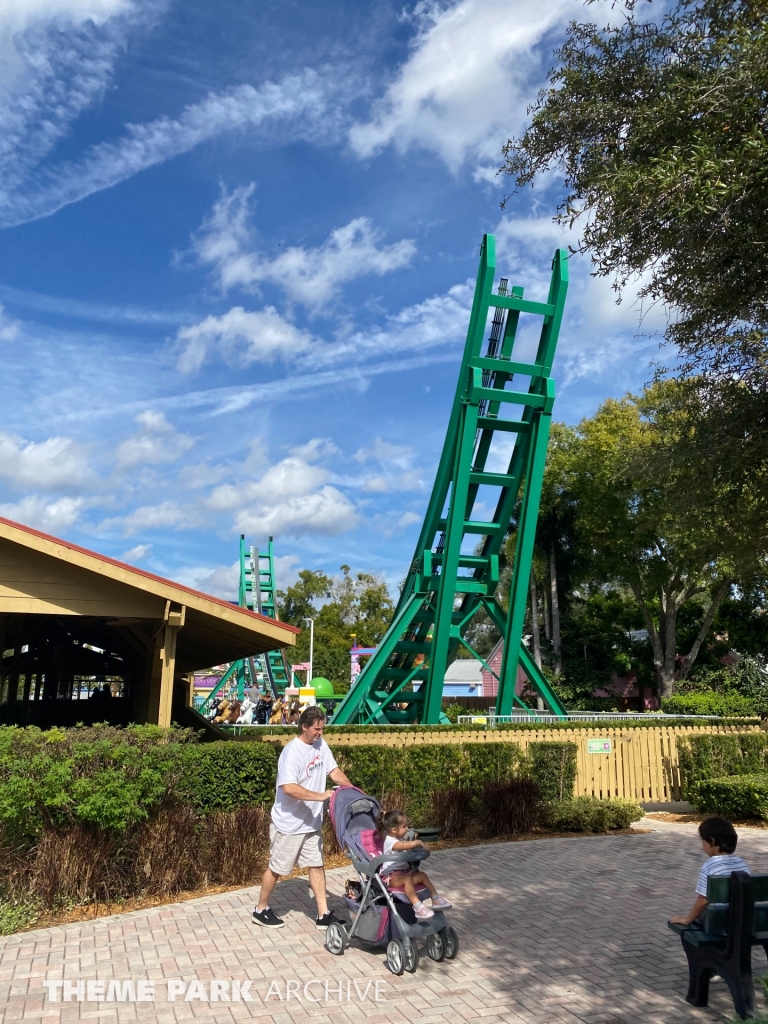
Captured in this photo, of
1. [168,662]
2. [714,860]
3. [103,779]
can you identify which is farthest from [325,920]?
[168,662]

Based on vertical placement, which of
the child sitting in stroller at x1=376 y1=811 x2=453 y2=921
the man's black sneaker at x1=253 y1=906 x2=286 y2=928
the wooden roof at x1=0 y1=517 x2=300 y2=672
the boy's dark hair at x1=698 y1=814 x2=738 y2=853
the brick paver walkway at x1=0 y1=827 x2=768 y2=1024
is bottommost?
the brick paver walkway at x1=0 y1=827 x2=768 y2=1024

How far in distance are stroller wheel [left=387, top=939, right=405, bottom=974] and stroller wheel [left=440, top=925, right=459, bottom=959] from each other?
0.37m

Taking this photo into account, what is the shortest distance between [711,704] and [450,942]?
88.2ft

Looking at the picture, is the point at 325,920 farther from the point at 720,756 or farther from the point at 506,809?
the point at 720,756

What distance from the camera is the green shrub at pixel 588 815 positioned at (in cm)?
1009

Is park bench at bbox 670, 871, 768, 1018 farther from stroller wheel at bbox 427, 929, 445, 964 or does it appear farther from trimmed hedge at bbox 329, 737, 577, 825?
trimmed hedge at bbox 329, 737, 577, 825

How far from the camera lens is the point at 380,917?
5.43 meters

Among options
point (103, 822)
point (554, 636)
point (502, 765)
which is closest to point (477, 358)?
point (502, 765)

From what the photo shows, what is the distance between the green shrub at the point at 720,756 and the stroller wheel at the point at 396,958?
28.2ft

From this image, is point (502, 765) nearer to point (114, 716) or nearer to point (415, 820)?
point (415, 820)

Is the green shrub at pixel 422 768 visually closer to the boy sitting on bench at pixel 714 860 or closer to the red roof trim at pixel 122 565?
the red roof trim at pixel 122 565

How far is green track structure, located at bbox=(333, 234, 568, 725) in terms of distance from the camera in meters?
18.2

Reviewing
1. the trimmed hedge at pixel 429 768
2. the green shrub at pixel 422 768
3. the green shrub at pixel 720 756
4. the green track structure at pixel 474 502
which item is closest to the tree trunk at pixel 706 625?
the green track structure at pixel 474 502

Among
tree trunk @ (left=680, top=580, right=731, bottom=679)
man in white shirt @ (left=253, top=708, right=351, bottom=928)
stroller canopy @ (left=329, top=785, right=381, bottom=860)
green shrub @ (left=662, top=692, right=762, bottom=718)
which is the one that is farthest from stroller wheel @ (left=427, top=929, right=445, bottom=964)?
tree trunk @ (left=680, top=580, right=731, bottom=679)
